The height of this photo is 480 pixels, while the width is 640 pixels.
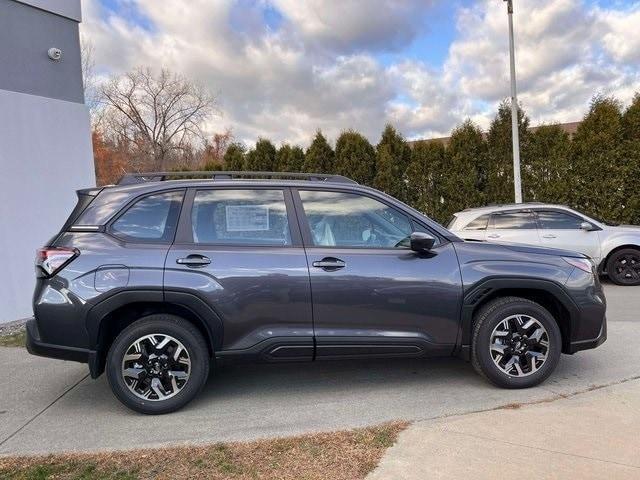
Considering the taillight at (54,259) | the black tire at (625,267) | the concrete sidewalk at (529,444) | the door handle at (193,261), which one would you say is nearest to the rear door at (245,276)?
the door handle at (193,261)

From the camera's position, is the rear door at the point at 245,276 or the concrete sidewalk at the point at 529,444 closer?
the concrete sidewalk at the point at 529,444

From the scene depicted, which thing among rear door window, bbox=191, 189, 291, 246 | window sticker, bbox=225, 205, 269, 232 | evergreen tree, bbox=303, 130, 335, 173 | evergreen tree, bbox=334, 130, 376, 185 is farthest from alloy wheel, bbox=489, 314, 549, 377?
evergreen tree, bbox=303, 130, 335, 173

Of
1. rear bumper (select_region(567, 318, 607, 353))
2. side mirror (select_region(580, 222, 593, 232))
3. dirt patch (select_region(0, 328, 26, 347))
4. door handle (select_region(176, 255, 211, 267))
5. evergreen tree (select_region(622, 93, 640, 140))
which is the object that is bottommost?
dirt patch (select_region(0, 328, 26, 347))

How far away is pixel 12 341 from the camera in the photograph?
618 centimetres

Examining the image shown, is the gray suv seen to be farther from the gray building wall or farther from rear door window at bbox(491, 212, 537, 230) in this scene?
rear door window at bbox(491, 212, 537, 230)

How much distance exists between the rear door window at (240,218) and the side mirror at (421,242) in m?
1.00

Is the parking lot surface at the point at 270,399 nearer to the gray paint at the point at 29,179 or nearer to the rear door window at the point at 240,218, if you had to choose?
the rear door window at the point at 240,218

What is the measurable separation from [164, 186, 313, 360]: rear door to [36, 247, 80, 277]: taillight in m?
0.73

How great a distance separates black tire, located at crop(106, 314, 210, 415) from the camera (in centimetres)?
371

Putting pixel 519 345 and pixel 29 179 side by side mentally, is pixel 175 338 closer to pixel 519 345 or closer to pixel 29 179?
pixel 519 345

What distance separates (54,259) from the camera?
3.72 meters

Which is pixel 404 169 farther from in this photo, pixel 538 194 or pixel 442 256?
pixel 442 256

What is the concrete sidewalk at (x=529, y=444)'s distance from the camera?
289 cm

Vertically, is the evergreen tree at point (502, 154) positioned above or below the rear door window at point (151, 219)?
above
